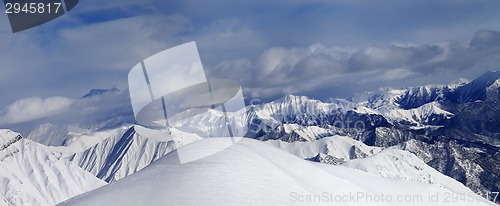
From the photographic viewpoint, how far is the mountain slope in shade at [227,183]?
28062 mm

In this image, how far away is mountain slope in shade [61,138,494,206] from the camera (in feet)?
92.1

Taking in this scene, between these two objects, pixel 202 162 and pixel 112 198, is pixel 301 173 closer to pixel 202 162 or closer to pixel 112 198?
pixel 202 162

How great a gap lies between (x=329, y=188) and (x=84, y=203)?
14.6m

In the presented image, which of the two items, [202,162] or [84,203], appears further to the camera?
[202,162]

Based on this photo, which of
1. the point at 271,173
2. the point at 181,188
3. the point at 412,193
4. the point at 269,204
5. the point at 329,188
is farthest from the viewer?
the point at 412,193

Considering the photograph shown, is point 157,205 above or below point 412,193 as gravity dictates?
above

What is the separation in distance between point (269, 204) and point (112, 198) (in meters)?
8.38

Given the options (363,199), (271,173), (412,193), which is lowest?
(412,193)

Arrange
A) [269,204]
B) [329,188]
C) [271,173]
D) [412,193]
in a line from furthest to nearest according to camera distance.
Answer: [412,193], [329,188], [271,173], [269,204]

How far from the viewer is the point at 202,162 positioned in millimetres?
33062

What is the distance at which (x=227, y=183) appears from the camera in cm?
2958

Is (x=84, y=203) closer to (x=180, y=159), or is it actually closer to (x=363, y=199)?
(x=180, y=159)

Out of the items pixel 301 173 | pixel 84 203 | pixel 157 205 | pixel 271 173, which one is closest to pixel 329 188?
pixel 301 173

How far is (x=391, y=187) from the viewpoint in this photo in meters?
46.7
